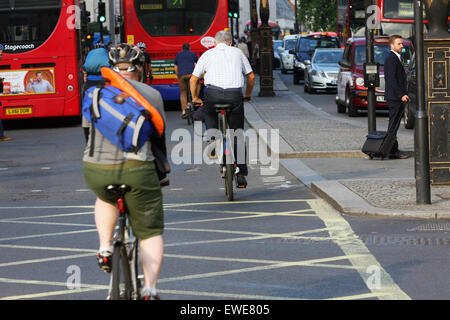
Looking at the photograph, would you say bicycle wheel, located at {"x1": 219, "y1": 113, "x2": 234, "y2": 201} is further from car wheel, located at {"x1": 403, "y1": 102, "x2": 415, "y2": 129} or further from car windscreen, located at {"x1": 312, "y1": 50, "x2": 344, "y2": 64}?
car windscreen, located at {"x1": 312, "y1": 50, "x2": 344, "y2": 64}

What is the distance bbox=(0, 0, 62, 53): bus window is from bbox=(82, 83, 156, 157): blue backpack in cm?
1773

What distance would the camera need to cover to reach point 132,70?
5.93m

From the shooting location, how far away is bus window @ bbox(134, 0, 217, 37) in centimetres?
2716

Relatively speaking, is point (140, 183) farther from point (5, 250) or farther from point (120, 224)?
point (5, 250)

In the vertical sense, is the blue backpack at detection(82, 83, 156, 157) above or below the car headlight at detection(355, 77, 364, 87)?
above

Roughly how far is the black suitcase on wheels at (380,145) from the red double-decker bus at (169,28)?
1258 cm

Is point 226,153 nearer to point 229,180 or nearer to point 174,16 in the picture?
point 229,180

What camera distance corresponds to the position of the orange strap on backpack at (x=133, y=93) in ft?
18.3

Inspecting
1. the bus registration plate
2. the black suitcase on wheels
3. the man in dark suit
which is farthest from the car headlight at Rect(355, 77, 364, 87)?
the black suitcase on wheels

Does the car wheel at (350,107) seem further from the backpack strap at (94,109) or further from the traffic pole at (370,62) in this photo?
the backpack strap at (94,109)

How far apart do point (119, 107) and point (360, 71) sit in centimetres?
1899

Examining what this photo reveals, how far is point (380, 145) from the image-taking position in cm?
1486

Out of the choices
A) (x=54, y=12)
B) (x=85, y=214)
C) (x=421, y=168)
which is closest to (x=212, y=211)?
(x=85, y=214)

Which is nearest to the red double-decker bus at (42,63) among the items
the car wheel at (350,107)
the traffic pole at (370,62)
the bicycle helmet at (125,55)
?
the car wheel at (350,107)
